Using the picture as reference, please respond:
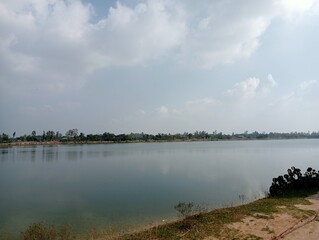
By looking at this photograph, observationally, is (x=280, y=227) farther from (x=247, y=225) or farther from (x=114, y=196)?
(x=114, y=196)

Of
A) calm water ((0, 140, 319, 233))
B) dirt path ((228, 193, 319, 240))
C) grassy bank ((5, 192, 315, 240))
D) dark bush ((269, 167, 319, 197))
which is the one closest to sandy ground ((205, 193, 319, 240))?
dirt path ((228, 193, 319, 240))

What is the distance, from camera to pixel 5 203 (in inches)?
721

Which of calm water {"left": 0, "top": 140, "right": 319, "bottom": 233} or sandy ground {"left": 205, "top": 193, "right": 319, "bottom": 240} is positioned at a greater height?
sandy ground {"left": 205, "top": 193, "right": 319, "bottom": 240}

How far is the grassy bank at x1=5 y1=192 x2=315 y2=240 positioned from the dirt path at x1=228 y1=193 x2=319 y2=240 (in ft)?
0.64

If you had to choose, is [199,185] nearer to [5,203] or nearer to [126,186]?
[126,186]

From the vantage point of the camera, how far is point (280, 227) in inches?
374

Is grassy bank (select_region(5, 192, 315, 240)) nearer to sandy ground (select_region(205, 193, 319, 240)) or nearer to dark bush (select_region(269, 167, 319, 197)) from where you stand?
sandy ground (select_region(205, 193, 319, 240))

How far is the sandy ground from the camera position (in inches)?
341

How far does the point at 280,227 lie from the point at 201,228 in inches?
102

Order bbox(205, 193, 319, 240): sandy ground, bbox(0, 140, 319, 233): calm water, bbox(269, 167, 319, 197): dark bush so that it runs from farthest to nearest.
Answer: bbox(269, 167, 319, 197): dark bush
bbox(0, 140, 319, 233): calm water
bbox(205, 193, 319, 240): sandy ground

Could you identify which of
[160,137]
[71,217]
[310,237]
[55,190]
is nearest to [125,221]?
[71,217]

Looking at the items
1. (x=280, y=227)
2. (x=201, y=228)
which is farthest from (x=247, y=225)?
(x=201, y=228)

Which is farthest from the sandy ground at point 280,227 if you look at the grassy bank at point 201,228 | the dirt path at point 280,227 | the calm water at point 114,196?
the calm water at point 114,196

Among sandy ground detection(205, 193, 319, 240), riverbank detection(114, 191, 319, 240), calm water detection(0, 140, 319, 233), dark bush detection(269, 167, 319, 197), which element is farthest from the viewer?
dark bush detection(269, 167, 319, 197)
